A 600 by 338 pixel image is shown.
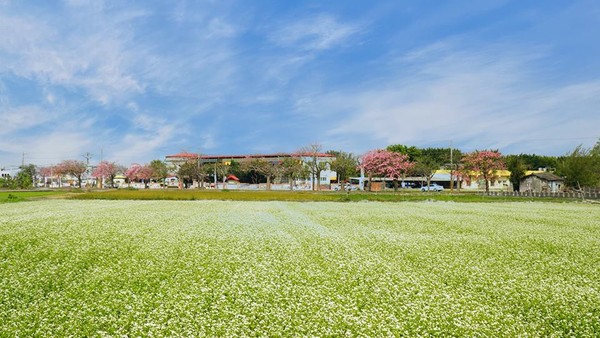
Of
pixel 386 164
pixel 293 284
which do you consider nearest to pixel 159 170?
pixel 386 164

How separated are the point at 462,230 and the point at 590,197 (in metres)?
47.5

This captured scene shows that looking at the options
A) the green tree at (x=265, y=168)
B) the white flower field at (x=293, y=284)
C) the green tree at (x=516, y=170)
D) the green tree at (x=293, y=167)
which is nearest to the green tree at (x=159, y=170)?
the green tree at (x=265, y=168)

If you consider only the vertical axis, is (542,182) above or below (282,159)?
below

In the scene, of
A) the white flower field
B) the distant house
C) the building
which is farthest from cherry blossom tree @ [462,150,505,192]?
the white flower field

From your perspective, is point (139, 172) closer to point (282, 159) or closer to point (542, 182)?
point (282, 159)

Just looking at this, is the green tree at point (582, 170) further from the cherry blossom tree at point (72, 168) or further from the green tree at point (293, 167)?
the cherry blossom tree at point (72, 168)

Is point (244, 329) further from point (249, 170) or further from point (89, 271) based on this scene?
point (249, 170)

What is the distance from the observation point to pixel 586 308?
7.99 m

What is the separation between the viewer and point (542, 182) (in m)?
84.6

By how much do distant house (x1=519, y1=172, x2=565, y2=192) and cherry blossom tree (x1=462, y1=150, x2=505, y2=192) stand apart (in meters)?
10.3

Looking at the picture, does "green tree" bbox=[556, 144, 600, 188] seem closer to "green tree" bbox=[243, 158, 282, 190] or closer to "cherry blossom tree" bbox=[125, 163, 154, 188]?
"green tree" bbox=[243, 158, 282, 190]

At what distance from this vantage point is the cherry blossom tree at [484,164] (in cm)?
7606

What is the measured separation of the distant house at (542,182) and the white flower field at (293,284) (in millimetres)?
76647

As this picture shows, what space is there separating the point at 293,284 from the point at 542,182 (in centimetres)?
9415
